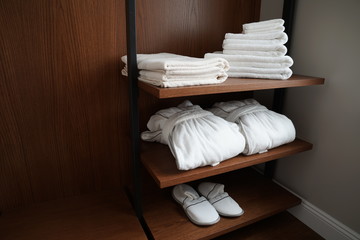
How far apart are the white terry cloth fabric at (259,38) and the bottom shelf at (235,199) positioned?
29.6 inches

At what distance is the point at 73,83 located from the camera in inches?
41.5

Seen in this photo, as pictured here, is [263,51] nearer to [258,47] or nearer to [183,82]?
[258,47]

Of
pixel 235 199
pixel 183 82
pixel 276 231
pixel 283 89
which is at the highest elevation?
pixel 183 82

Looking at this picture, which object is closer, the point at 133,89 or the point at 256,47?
the point at 133,89

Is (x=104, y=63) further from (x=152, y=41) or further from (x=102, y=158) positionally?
(x=102, y=158)

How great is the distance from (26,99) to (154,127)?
1.79 ft

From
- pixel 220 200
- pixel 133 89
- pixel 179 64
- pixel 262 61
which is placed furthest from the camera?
pixel 220 200

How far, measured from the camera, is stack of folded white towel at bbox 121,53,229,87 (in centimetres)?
76

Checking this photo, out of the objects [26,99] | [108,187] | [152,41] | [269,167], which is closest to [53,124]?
[26,99]

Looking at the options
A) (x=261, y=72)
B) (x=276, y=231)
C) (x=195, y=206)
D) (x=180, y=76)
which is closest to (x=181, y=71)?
(x=180, y=76)

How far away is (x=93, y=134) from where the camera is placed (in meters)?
1.16

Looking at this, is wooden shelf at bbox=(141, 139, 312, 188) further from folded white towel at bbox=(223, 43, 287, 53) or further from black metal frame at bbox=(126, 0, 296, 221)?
folded white towel at bbox=(223, 43, 287, 53)

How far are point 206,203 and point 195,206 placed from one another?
57 millimetres

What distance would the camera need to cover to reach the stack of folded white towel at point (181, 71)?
0.76 meters
